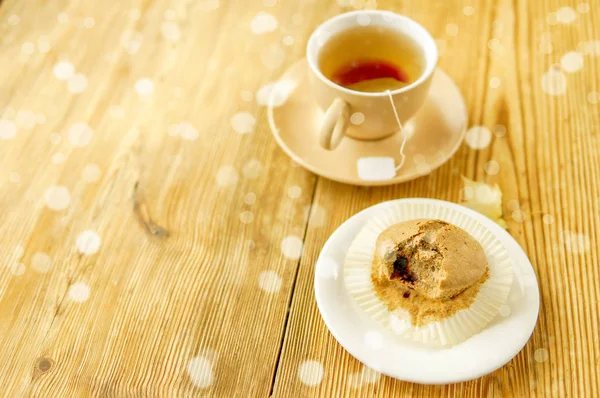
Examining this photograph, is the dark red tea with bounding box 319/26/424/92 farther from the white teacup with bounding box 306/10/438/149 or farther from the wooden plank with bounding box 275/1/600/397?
the wooden plank with bounding box 275/1/600/397

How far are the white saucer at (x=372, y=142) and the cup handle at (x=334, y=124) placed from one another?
2.0 inches

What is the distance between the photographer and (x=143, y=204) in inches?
34.9

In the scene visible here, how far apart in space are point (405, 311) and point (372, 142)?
313mm

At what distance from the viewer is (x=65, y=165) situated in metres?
0.93

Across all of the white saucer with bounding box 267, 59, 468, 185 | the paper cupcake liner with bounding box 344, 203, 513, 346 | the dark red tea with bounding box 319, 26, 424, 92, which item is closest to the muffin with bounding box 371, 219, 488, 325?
the paper cupcake liner with bounding box 344, 203, 513, 346

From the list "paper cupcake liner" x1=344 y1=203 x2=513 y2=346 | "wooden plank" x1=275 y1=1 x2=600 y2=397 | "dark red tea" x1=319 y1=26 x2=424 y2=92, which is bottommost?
"wooden plank" x1=275 y1=1 x2=600 y2=397

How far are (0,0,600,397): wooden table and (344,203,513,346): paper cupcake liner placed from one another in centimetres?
7

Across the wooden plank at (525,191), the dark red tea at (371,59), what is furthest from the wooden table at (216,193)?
the dark red tea at (371,59)

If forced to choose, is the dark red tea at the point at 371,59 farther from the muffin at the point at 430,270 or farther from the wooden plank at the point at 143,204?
the muffin at the point at 430,270

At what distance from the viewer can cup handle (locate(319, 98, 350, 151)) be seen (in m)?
0.80

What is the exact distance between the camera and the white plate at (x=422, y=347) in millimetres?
648

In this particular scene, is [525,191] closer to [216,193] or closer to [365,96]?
[365,96]

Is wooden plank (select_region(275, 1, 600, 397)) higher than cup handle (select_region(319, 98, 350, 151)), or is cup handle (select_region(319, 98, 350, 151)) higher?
cup handle (select_region(319, 98, 350, 151))

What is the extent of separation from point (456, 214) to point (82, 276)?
0.54 metres
